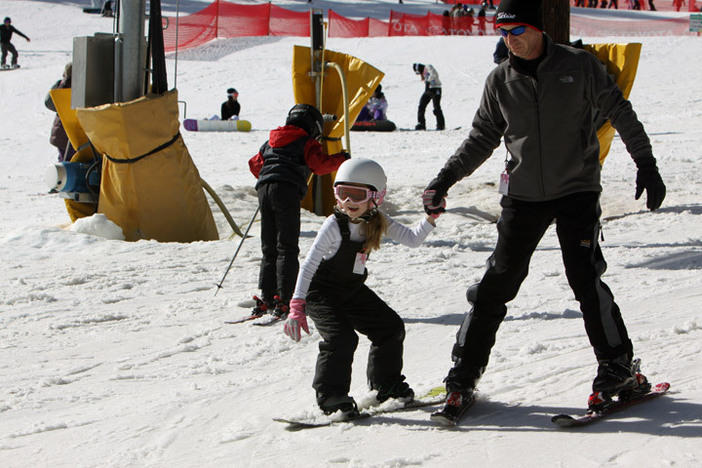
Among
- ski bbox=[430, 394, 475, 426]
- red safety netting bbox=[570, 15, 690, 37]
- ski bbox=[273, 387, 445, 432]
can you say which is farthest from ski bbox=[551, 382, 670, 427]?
red safety netting bbox=[570, 15, 690, 37]

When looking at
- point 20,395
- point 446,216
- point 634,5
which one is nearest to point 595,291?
point 20,395

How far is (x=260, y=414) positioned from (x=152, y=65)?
5.87 metres

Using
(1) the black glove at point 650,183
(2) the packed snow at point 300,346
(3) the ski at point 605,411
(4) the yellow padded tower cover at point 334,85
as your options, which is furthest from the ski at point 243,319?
(4) the yellow padded tower cover at point 334,85

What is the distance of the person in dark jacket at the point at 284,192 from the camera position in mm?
6219

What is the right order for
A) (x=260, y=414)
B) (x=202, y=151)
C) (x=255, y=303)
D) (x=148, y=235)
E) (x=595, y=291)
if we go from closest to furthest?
(x=595, y=291), (x=260, y=414), (x=255, y=303), (x=148, y=235), (x=202, y=151)

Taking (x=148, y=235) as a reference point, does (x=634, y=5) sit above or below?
above

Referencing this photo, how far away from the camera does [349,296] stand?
163 inches

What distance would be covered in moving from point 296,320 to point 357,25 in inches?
1219

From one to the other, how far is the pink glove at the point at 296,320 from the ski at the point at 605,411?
1.14 metres

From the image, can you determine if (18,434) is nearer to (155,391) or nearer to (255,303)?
(155,391)

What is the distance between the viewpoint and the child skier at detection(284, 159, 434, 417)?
3.98 metres

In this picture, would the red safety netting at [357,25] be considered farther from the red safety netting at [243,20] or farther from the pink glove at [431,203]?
the pink glove at [431,203]

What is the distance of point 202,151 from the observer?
1582cm

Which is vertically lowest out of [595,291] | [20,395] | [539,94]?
[20,395]
